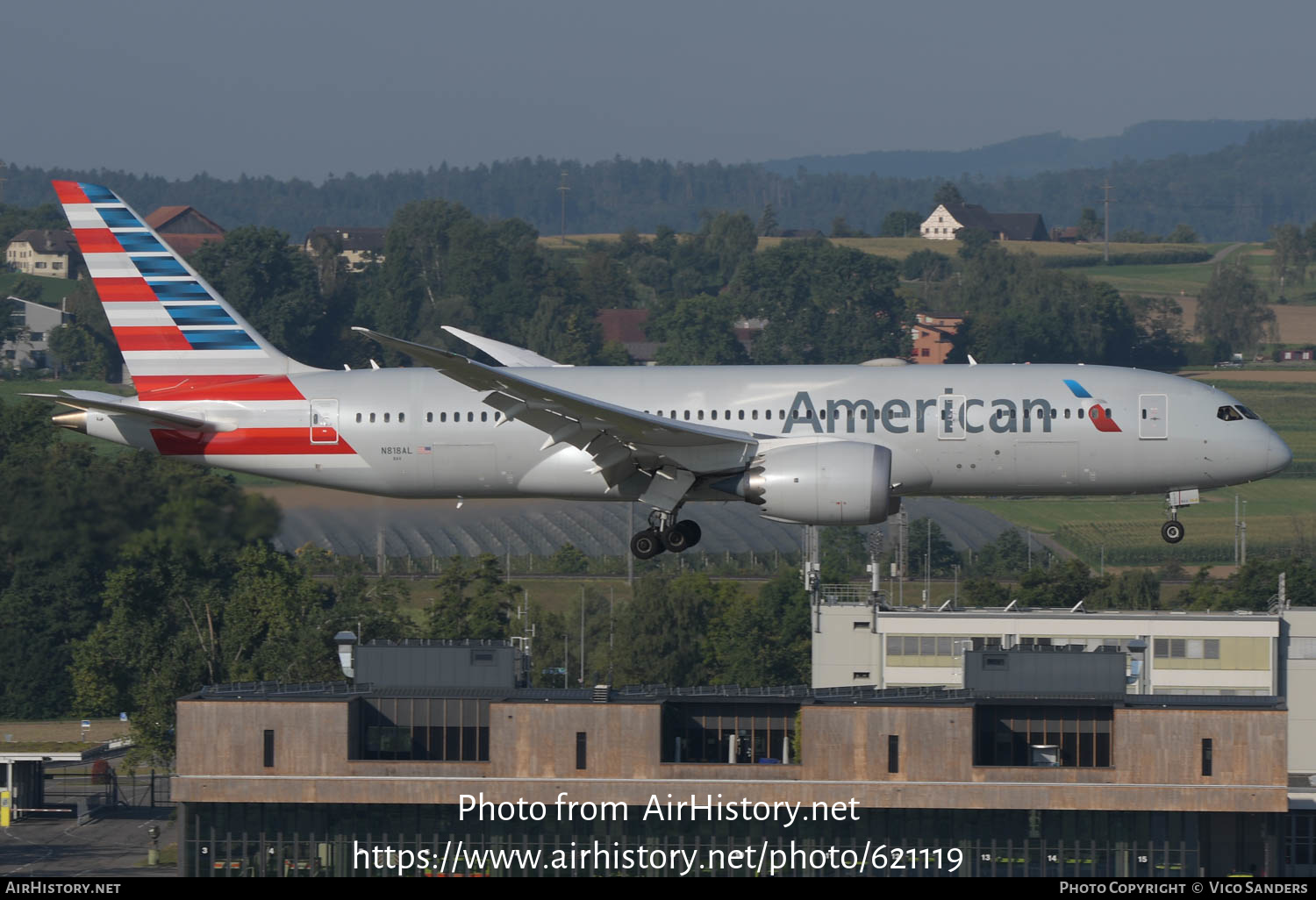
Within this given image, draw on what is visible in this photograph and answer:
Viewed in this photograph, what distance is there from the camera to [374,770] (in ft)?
174

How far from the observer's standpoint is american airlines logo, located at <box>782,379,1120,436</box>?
4097 centimetres

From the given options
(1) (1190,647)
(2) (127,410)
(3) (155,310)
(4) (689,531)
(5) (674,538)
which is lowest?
(1) (1190,647)

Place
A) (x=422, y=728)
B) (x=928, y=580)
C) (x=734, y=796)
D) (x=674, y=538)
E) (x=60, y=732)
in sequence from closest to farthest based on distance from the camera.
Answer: (x=674, y=538) → (x=734, y=796) → (x=422, y=728) → (x=60, y=732) → (x=928, y=580)

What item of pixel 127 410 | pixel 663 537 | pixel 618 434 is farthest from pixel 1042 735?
pixel 127 410

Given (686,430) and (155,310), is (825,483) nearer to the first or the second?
(686,430)

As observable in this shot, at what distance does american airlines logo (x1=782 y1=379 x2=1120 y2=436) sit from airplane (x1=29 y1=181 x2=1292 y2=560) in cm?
4

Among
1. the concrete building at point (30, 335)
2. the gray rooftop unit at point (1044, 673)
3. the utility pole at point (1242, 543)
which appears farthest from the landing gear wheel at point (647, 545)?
the concrete building at point (30, 335)

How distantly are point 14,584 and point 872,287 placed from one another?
11868 centimetres

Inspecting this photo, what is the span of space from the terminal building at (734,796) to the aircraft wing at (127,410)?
12853 mm

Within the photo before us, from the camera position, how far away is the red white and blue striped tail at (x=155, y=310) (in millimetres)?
44188

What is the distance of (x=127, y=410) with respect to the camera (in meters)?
42.5

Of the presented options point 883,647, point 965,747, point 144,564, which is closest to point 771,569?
point 883,647

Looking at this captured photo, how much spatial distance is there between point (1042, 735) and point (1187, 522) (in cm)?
5880

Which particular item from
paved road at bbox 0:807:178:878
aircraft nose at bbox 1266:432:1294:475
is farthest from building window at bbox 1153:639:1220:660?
paved road at bbox 0:807:178:878
